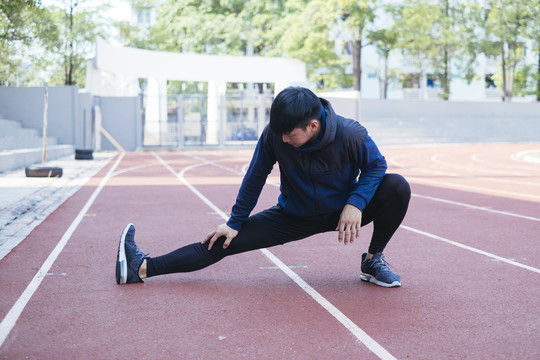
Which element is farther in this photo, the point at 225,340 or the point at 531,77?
the point at 531,77

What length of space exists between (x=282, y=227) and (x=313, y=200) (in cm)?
33

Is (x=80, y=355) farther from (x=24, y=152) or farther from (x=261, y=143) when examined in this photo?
(x=24, y=152)

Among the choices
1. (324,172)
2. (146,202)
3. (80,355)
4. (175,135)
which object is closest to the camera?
(80,355)

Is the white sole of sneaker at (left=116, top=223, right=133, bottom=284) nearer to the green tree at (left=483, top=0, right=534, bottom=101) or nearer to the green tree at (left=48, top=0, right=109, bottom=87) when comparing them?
the green tree at (left=48, top=0, right=109, bottom=87)

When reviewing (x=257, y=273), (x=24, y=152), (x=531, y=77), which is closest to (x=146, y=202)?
(x=257, y=273)

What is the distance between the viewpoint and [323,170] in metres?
4.43

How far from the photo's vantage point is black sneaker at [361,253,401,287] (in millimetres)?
4887

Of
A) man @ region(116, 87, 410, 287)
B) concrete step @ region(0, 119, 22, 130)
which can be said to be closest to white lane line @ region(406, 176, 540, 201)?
man @ region(116, 87, 410, 287)

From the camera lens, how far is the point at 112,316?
13.6 ft

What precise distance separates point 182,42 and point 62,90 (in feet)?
57.4

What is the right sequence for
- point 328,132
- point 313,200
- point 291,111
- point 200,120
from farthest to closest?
1. point 200,120
2. point 313,200
3. point 328,132
4. point 291,111

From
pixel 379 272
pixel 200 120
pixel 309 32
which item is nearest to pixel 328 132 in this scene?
pixel 379 272

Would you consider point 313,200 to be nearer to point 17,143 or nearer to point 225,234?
point 225,234

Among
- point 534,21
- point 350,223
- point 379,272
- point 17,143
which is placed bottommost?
point 379,272
